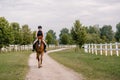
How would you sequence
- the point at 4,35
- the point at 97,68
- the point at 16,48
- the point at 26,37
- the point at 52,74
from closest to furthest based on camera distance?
the point at 52,74 → the point at 97,68 → the point at 4,35 → the point at 16,48 → the point at 26,37

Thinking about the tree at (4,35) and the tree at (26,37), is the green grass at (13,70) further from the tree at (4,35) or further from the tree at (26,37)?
the tree at (26,37)

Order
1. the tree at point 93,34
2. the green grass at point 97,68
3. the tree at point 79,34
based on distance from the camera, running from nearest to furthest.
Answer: the green grass at point 97,68 < the tree at point 79,34 < the tree at point 93,34

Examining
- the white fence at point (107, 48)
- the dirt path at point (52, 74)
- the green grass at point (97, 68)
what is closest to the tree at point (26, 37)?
A: the white fence at point (107, 48)

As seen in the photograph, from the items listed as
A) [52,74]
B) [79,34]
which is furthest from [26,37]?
[52,74]

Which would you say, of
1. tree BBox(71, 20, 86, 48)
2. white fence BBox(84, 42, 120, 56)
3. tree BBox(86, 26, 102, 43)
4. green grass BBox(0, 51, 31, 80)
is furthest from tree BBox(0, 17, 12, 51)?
tree BBox(86, 26, 102, 43)

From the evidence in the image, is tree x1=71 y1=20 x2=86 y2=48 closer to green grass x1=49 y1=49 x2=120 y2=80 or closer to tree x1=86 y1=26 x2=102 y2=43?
green grass x1=49 y1=49 x2=120 y2=80

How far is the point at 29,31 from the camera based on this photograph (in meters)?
81.6

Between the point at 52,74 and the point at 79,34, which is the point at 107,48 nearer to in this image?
the point at 52,74

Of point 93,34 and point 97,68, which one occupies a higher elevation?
point 93,34

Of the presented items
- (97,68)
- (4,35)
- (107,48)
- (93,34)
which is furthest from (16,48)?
(97,68)

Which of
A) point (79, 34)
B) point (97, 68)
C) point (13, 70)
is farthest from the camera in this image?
point (79, 34)

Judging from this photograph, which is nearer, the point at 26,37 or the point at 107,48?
the point at 107,48

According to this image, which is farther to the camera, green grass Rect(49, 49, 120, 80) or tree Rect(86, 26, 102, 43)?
tree Rect(86, 26, 102, 43)

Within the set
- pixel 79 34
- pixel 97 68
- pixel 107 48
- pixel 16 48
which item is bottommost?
pixel 97 68
